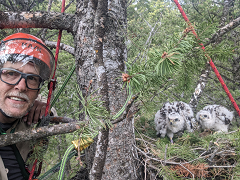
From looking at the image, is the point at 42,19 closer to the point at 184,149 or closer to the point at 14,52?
the point at 14,52

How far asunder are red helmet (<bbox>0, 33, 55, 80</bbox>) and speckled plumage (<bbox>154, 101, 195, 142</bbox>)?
7.06 ft

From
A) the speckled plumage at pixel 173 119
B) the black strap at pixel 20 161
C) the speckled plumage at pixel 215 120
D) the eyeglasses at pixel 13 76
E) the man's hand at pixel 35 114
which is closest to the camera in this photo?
the eyeglasses at pixel 13 76

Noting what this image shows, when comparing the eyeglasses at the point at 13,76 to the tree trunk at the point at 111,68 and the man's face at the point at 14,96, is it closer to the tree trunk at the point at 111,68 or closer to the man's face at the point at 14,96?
the man's face at the point at 14,96

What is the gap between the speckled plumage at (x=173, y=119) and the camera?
294 centimetres

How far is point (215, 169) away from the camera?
1.91 m

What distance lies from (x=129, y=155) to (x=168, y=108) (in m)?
1.95

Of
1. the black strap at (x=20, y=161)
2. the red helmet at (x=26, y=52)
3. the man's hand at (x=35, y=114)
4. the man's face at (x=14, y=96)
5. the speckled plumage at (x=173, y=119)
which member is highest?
the red helmet at (x=26, y=52)

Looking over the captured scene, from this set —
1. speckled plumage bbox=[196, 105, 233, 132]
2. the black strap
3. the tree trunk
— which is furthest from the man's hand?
speckled plumage bbox=[196, 105, 233, 132]

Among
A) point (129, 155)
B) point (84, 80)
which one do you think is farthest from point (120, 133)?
point (84, 80)

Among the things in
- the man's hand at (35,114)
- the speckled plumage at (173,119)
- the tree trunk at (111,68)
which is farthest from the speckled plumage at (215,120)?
the man's hand at (35,114)

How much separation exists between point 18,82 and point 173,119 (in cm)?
250

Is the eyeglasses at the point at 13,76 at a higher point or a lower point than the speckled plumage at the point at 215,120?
higher

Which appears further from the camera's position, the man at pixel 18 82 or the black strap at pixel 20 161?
the black strap at pixel 20 161

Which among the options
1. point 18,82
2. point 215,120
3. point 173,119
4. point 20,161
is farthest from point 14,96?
point 215,120
